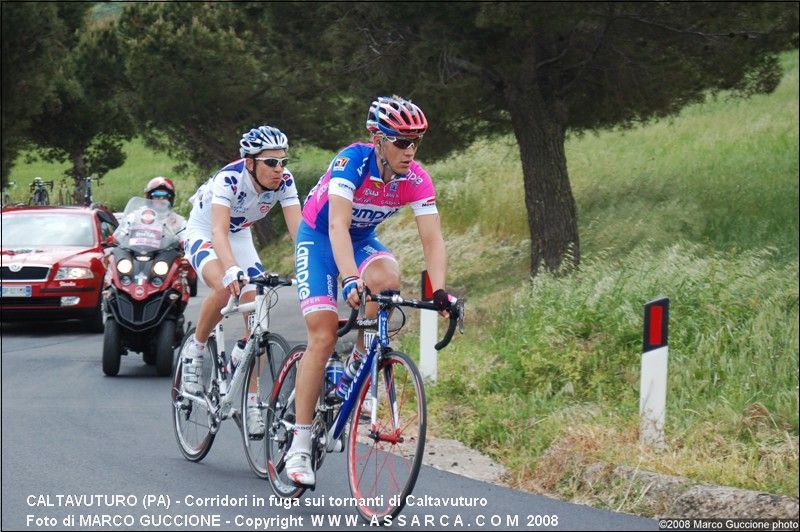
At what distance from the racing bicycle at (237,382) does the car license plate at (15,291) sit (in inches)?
340

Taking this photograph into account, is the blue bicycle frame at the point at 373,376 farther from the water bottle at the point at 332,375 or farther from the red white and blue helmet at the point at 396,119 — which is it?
the red white and blue helmet at the point at 396,119

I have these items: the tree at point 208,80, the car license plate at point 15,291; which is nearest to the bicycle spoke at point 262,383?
the car license plate at point 15,291

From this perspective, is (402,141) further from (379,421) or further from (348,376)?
(379,421)

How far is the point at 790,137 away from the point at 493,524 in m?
21.9

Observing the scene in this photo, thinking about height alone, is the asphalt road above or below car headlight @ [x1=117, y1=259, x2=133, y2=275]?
below

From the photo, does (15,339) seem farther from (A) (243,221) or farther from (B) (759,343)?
(B) (759,343)

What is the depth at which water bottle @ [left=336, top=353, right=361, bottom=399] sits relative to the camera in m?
6.77

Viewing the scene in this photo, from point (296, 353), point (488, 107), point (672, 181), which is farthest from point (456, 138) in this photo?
point (296, 353)

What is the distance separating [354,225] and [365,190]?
310mm

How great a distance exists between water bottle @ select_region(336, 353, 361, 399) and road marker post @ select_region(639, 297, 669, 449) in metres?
2.02

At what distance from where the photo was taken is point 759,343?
9.45 meters

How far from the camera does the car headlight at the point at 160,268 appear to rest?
43.0 ft

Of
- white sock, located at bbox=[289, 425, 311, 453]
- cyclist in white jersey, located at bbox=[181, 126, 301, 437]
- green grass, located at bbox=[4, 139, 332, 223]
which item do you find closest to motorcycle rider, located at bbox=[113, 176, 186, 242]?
cyclist in white jersey, located at bbox=[181, 126, 301, 437]

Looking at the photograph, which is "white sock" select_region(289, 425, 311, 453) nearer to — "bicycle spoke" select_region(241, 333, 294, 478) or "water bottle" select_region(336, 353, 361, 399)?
"water bottle" select_region(336, 353, 361, 399)
